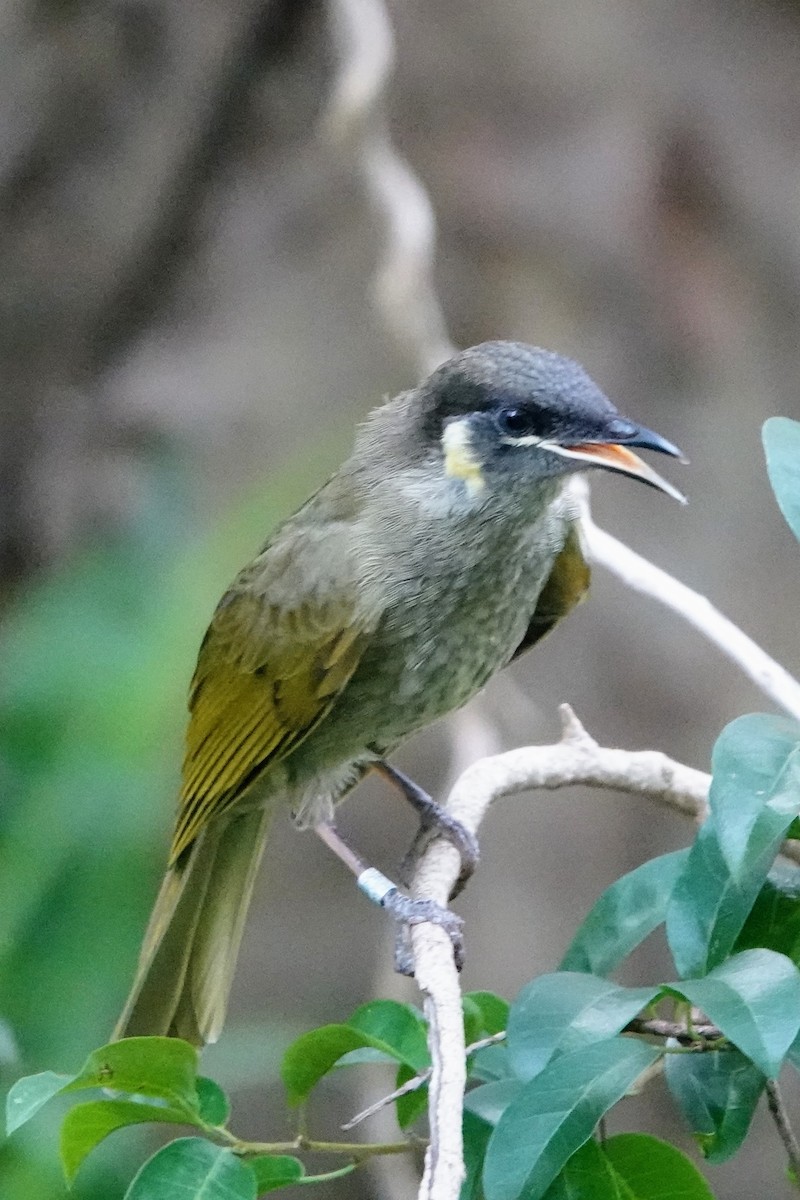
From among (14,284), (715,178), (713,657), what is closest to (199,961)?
(713,657)

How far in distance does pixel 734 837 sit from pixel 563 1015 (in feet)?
0.72

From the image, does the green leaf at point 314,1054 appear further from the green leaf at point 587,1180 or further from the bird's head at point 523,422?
the bird's head at point 523,422

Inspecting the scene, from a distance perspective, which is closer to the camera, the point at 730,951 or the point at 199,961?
the point at 730,951

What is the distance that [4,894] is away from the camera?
2.46 meters

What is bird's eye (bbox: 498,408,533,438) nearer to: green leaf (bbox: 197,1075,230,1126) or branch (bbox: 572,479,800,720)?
branch (bbox: 572,479,800,720)

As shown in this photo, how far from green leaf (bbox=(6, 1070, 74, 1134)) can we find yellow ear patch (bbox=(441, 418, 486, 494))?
875 millimetres

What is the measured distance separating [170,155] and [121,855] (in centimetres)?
183

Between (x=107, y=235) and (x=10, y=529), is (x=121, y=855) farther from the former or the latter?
(x=107, y=235)

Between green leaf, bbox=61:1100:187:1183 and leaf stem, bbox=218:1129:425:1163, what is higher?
green leaf, bbox=61:1100:187:1183

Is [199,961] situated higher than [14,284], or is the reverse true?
[14,284]

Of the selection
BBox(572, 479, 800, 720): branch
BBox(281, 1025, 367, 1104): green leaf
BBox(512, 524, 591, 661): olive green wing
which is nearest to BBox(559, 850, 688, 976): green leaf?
BBox(281, 1025, 367, 1104): green leaf

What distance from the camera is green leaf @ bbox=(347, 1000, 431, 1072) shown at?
1.26 m

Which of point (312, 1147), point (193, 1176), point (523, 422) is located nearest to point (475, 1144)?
point (312, 1147)

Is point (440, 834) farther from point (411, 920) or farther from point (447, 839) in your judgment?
point (411, 920)
